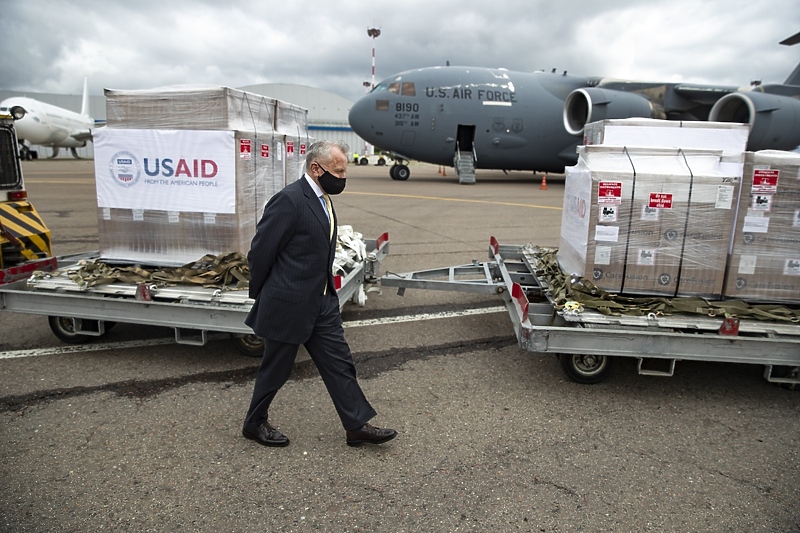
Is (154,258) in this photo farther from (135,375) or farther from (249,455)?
(249,455)

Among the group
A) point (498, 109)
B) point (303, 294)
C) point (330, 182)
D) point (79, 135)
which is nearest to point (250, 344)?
point (303, 294)

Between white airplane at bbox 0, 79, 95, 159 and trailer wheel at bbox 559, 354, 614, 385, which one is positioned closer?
trailer wheel at bbox 559, 354, 614, 385

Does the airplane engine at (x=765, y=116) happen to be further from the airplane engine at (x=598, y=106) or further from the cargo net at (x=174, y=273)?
the cargo net at (x=174, y=273)

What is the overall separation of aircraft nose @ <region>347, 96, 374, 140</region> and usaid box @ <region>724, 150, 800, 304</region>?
1668 cm

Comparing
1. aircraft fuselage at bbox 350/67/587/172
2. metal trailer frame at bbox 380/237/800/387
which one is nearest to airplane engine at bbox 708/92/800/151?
aircraft fuselage at bbox 350/67/587/172

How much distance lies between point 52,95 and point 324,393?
85907 mm

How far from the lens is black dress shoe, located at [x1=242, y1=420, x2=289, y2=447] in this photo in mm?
3283

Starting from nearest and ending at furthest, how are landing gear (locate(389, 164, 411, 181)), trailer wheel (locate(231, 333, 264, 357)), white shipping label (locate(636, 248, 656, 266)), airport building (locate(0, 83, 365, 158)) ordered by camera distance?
white shipping label (locate(636, 248, 656, 266)) < trailer wheel (locate(231, 333, 264, 357)) < landing gear (locate(389, 164, 411, 181)) < airport building (locate(0, 83, 365, 158))

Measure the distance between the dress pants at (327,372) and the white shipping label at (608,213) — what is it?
2350 mm

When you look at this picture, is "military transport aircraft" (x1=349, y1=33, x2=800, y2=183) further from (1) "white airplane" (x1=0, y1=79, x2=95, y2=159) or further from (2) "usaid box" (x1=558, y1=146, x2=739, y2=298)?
(1) "white airplane" (x1=0, y1=79, x2=95, y2=159)

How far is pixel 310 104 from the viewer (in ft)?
252

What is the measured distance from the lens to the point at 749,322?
3988mm

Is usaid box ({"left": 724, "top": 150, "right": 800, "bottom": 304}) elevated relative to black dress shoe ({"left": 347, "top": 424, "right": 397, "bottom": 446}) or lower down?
elevated

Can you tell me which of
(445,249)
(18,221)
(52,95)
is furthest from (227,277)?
(52,95)
